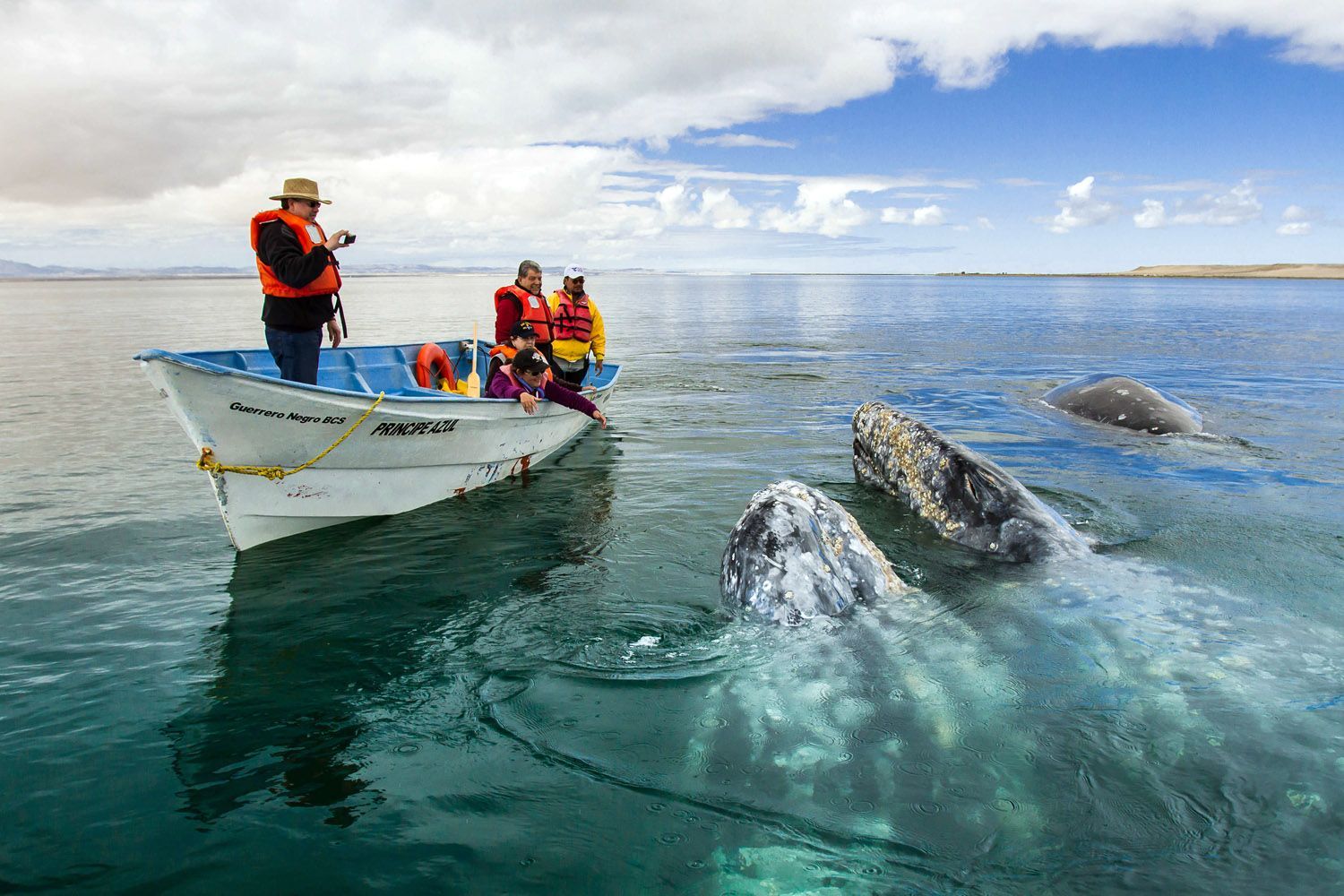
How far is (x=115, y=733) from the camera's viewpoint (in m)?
4.52

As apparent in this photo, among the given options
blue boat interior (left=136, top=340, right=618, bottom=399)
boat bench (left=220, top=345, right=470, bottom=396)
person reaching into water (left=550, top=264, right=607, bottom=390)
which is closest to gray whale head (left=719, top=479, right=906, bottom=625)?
blue boat interior (left=136, top=340, right=618, bottom=399)

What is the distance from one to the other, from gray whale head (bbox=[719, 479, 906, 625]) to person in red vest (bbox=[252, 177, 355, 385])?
490 cm

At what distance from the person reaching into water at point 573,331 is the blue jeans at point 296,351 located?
460 cm

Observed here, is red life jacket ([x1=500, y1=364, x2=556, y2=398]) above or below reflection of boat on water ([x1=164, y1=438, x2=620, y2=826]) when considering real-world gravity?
above

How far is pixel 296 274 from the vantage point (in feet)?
25.3

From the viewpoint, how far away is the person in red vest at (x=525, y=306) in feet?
38.8

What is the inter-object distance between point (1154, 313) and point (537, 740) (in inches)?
2298

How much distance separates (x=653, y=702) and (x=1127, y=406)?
11551mm

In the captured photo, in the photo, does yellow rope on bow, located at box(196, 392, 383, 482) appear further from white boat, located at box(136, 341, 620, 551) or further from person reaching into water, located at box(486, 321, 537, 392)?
person reaching into water, located at box(486, 321, 537, 392)

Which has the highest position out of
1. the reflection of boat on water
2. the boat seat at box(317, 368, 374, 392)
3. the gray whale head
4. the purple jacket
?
the boat seat at box(317, 368, 374, 392)

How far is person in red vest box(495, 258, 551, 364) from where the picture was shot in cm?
1183

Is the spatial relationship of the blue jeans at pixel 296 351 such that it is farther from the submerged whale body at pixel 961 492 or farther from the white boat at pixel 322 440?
the submerged whale body at pixel 961 492

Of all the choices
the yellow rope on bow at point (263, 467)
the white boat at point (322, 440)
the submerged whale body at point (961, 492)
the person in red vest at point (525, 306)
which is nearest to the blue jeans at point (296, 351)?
the white boat at point (322, 440)

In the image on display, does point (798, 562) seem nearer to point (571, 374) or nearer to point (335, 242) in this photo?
point (335, 242)
